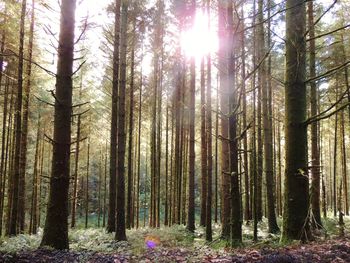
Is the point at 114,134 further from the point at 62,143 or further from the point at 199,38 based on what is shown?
the point at 62,143

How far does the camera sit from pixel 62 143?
6320 mm

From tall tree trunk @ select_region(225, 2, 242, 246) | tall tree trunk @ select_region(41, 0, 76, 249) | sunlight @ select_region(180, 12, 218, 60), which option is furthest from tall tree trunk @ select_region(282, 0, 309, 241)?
sunlight @ select_region(180, 12, 218, 60)

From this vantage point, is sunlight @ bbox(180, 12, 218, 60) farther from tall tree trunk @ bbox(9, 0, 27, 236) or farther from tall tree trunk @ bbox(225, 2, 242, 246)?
tall tree trunk @ bbox(9, 0, 27, 236)

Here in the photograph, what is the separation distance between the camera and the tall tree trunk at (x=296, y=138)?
548cm

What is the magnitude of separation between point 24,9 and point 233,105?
11.4 meters

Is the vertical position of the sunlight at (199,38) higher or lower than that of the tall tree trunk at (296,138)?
higher

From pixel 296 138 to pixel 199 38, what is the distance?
33.5 feet

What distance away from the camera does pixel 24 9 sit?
1263 centimetres

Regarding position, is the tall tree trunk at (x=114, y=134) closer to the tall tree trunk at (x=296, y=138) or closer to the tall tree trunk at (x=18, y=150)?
the tall tree trunk at (x=18, y=150)

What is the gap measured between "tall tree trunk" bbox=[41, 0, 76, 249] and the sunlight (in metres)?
6.53

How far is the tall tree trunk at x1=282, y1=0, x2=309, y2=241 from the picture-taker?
548 centimetres

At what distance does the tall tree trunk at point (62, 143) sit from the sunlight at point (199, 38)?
6535 mm

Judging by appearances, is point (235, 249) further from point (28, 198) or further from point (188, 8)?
point (28, 198)

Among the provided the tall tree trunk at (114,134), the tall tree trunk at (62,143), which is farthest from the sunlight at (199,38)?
the tall tree trunk at (62,143)
